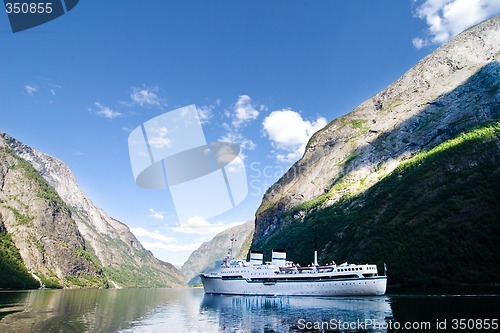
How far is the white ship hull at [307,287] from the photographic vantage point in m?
85.9

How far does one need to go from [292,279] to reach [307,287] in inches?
186

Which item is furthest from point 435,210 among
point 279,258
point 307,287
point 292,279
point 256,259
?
point 256,259

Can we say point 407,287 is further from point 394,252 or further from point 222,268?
point 222,268

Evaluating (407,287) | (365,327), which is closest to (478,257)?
(407,287)

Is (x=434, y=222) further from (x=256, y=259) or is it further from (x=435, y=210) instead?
(x=256, y=259)

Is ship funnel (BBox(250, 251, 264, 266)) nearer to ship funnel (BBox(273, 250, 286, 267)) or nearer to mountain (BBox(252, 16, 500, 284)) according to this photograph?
ship funnel (BBox(273, 250, 286, 267))

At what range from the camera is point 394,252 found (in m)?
124

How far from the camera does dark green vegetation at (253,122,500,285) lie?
10499 centimetres

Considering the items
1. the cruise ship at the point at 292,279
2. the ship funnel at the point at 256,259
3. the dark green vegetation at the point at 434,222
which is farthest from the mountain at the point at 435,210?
the ship funnel at the point at 256,259

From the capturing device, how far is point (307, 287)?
305ft

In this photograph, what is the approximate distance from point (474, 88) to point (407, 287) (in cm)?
13497

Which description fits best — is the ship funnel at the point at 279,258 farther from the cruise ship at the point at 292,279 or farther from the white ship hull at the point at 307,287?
the white ship hull at the point at 307,287

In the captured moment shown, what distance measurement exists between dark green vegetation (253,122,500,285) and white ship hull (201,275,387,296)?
2454 centimetres

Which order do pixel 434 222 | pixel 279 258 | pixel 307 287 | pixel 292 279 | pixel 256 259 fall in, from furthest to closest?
pixel 434 222
pixel 279 258
pixel 256 259
pixel 292 279
pixel 307 287
